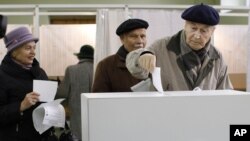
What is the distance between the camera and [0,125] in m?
1.81

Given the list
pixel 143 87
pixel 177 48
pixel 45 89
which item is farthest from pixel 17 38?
pixel 143 87

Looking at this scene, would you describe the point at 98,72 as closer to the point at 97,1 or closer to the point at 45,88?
the point at 45,88

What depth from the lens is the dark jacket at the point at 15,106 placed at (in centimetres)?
177

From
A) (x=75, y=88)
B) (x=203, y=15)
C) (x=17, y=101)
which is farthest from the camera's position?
(x=75, y=88)

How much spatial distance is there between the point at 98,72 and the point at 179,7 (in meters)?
1.53

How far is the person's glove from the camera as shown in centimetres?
85

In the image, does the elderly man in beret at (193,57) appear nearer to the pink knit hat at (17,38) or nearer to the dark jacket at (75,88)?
the pink knit hat at (17,38)

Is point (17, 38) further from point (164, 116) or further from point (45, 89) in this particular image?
point (164, 116)

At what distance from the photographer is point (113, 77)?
5.97ft

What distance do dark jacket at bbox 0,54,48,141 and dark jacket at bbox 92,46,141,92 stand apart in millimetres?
355

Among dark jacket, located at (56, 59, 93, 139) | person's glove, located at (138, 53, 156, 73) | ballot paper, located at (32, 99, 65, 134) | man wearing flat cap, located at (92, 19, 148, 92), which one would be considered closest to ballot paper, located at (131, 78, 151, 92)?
person's glove, located at (138, 53, 156, 73)

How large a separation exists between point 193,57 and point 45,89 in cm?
93

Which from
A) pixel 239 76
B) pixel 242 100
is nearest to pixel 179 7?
pixel 239 76

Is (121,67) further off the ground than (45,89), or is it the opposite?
(121,67)
